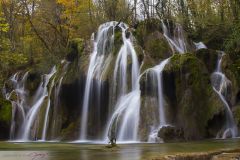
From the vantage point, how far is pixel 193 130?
20.2 meters

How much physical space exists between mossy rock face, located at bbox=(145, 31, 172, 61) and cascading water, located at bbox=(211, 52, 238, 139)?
3305 millimetres

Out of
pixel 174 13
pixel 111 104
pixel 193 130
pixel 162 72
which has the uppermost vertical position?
pixel 174 13

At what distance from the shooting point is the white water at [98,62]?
23919 millimetres

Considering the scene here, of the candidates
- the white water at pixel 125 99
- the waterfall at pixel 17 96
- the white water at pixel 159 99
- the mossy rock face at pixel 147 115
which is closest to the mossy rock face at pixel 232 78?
the white water at pixel 159 99

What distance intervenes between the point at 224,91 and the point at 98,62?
767 cm

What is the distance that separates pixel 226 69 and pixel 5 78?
2002 cm

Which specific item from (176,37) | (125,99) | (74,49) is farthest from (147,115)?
(74,49)

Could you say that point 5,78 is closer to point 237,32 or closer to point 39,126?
point 39,126

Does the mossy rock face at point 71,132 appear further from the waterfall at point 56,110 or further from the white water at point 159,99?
the white water at point 159,99

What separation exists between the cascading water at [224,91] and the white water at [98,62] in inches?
246

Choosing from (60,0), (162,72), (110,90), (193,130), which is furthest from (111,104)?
(60,0)

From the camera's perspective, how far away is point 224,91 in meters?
22.8

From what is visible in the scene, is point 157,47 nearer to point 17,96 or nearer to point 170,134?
point 170,134

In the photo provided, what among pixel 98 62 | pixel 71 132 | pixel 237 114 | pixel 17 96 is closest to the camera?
pixel 237 114
